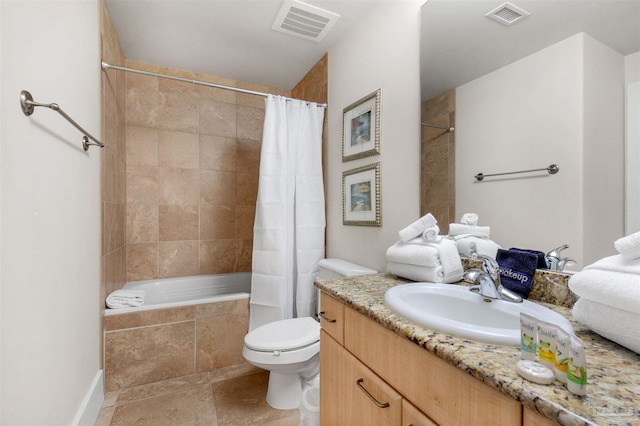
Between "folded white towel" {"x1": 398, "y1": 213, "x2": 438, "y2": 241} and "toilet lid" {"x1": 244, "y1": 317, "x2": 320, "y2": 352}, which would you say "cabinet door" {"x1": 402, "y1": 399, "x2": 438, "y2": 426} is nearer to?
"folded white towel" {"x1": 398, "y1": 213, "x2": 438, "y2": 241}

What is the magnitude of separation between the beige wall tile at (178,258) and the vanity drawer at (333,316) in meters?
1.90

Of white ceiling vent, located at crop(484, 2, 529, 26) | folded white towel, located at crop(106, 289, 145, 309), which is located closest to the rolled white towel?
white ceiling vent, located at crop(484, 2, 529, 26)

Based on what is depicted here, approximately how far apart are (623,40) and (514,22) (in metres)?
0.34

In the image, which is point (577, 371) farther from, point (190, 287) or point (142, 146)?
point (142, 146)

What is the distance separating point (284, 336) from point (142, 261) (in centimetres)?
164

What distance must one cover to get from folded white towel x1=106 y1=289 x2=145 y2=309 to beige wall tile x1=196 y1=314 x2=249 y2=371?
0.40 m

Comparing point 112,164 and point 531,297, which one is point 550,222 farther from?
point 112,164

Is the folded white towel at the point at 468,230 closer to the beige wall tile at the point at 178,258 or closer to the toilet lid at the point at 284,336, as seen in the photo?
the toilet lid at the point at 284,336

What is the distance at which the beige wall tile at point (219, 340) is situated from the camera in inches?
77.4

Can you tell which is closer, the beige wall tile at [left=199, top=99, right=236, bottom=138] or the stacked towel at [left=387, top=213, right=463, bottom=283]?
the stacked towel at [left=387, top=213, right=463, bottom=283]

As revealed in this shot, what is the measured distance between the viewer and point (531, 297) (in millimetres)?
942

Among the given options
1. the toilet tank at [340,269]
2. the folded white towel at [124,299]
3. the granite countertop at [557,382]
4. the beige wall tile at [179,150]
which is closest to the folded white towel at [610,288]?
the granite countertop at [557,382]

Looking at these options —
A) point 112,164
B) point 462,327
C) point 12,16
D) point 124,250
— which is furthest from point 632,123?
point 124,250

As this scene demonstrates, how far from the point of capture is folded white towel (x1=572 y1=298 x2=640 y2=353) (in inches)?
22.2
